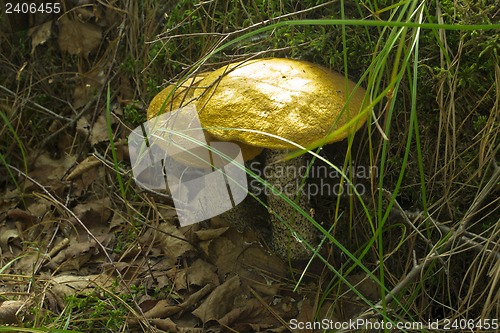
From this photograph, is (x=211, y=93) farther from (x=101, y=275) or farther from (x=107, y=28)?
(x=107, y=28)

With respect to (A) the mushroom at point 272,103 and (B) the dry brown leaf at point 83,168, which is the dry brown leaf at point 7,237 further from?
(A) the mushroom at point 272,103

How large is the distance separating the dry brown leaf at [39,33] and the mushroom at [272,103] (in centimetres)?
126

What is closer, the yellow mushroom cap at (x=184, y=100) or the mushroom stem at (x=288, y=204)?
the yellow mushroom cap at (x=184, y=100)

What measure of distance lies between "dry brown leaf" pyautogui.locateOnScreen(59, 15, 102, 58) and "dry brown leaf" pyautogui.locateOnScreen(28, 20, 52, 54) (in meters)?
0.07

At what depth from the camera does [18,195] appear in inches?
113

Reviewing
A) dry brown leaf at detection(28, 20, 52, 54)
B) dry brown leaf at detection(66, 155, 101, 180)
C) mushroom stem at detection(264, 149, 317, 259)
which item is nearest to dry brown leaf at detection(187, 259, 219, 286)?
mushroom stem at detection(264, 149, 317, 259)

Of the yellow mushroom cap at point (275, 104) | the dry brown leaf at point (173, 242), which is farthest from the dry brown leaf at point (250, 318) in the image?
the yellow mushroom cap at point (275, 104)

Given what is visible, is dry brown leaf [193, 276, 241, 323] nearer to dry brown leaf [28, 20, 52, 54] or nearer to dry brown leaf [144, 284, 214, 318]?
dry brown leaf [144, 284, 214, 318]

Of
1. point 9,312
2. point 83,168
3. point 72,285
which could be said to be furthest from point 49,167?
point 9,312

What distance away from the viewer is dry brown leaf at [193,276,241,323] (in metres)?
2.20

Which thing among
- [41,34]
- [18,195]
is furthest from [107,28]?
[18,195]

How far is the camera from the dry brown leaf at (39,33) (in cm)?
311

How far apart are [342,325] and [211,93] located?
0.97 meters

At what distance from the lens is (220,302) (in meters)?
2.26
